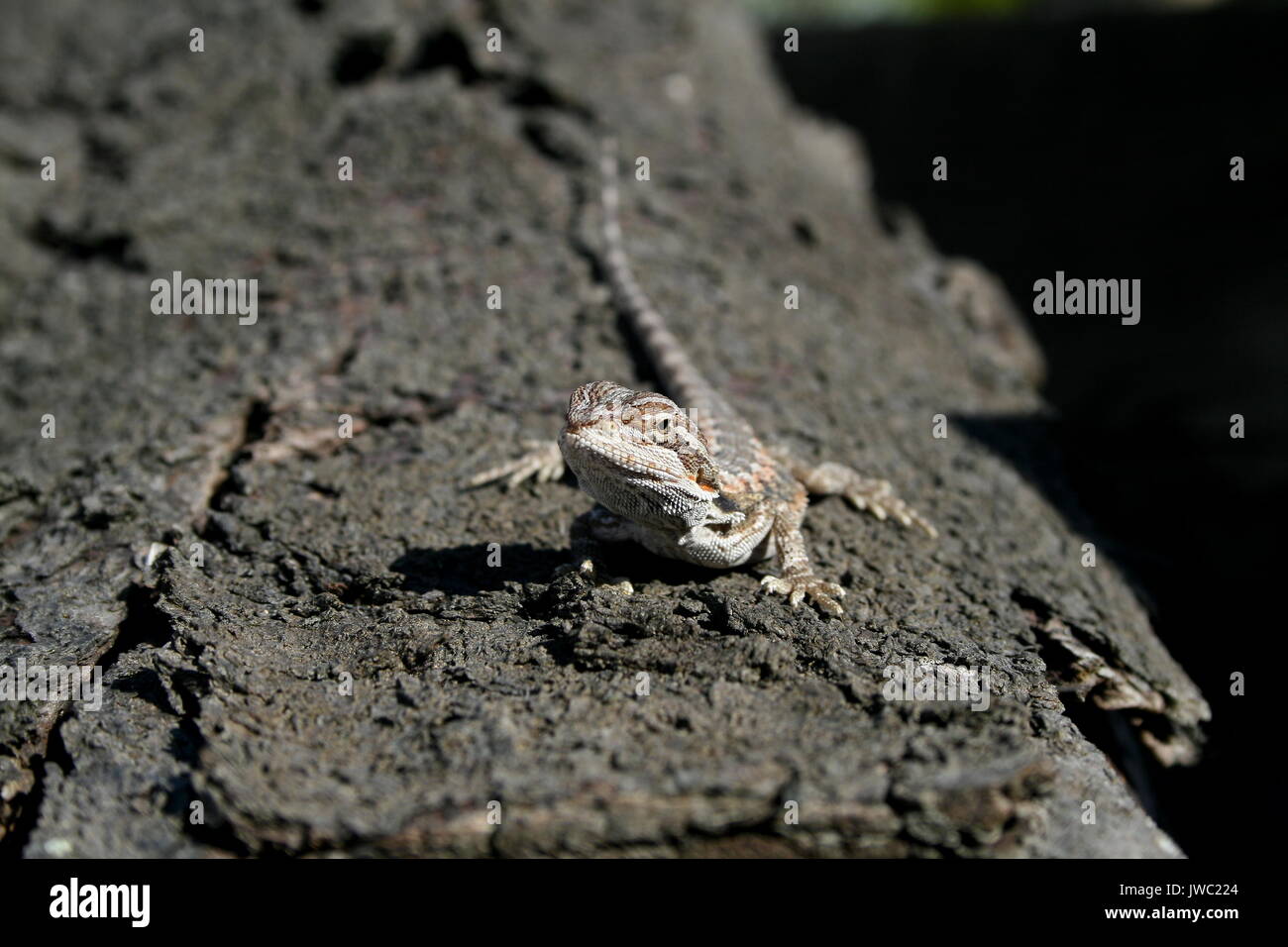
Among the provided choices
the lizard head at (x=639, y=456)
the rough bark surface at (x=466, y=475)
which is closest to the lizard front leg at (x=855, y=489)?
the rough bark surface at (x=466, y=475)

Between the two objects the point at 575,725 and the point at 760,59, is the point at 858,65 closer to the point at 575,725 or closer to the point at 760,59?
the point at 760,59

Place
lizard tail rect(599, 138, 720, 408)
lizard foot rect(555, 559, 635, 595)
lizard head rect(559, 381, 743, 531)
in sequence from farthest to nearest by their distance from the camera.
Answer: lizard tail rect(599, 138, 720, 408)
lizard foot rect(555, 559, 635, 595)
lizard head rect(559, 381, 743, 531)

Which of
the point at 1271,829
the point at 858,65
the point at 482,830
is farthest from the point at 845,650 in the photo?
the point at 858,65

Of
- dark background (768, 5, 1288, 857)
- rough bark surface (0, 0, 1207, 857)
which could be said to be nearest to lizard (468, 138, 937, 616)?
rough bark surface (0, 0, 1207, 857)

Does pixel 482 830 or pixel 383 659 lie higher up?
pixel 383 659

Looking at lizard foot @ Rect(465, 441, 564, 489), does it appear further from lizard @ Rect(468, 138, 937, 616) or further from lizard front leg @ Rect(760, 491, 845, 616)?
lizard front leg @ Rect(760, 491, 845, 616)

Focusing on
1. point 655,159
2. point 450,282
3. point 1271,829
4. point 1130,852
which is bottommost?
point 1271,829

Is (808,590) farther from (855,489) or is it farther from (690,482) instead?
(855,489)
